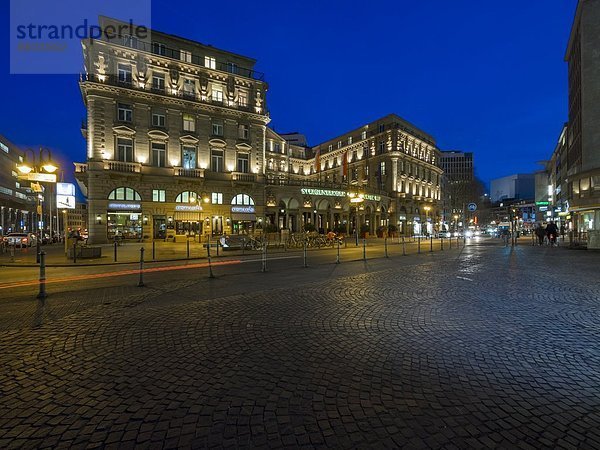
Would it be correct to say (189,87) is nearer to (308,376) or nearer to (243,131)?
(243,131)

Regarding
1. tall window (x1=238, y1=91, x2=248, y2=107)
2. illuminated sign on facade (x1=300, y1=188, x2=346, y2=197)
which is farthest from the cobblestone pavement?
tall window (x1=238, y1=91, x2=248, y2=107)

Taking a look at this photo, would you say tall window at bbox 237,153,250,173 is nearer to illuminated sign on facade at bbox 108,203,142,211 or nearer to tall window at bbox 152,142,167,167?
tall window at bbox 152,142,167,167

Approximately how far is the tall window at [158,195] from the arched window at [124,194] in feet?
4.72

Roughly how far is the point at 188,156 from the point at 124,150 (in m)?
6.82

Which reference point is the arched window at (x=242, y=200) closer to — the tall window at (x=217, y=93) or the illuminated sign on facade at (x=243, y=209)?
the illuminated sign on facade at (x=243, y=209)

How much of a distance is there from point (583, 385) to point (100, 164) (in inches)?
1524

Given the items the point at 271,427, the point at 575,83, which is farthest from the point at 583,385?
the point at 575,83

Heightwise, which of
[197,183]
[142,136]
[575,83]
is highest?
[575,83]

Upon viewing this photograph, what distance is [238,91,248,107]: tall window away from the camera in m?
43.3

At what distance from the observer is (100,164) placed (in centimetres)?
3309

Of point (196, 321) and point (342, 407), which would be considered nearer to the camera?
point (342, 407)

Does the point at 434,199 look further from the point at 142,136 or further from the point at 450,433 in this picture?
the point at 450,433

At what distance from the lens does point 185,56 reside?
3941cm

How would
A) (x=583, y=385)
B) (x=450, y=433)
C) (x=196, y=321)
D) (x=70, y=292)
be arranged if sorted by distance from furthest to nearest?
(x=70, y=292)
(x=196, y=321)
(x=583, y=385)
(x=450, y=433)
